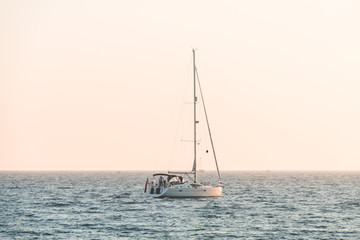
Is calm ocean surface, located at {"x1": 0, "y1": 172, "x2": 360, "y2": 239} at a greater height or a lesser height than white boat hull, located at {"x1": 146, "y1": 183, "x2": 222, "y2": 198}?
lesser

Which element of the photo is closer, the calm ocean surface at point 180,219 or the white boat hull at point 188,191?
the calm ocean surface at point 180,219

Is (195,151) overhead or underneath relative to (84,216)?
overhead

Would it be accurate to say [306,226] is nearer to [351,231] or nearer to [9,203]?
[351,231]

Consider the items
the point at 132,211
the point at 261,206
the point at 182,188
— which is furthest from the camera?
the point at 182,188

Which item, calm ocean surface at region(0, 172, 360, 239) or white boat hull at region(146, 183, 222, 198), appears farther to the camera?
white boat hull at region(146, 183, 222, 198)

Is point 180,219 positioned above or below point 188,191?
below

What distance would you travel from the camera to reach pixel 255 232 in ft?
175

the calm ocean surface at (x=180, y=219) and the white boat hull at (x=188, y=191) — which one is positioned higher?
the white boat hull at (x=188, y=191)

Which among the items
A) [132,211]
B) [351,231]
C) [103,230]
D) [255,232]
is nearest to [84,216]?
[132,211]

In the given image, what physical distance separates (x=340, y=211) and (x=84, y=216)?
31.6 m

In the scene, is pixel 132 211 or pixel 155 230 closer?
pixel 155 230

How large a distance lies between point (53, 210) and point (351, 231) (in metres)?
37.7

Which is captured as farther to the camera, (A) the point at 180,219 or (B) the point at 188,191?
(B) the point at 188,191

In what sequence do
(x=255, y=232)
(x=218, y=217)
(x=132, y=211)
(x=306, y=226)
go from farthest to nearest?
1. (x=132, y=211)
2. (x=218, y=217)
3. (x=306, y=226)
4. (x=255, y=232)
